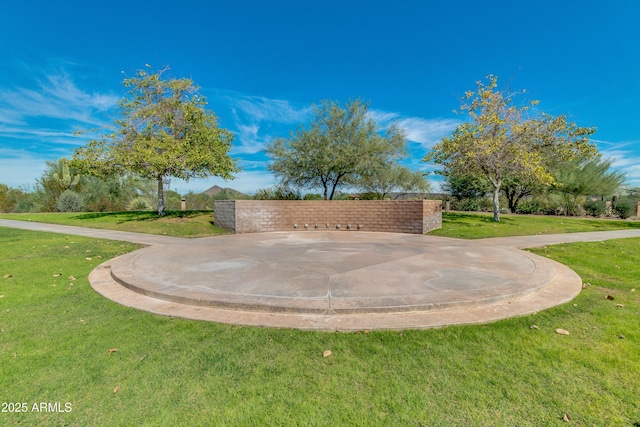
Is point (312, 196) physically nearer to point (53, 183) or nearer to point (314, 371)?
point (314, 371)

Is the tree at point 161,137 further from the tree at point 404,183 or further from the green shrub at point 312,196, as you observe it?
the tree at point 404,183

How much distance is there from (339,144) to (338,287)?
477 inches

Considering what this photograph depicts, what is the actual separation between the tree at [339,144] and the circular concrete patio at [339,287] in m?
9.53

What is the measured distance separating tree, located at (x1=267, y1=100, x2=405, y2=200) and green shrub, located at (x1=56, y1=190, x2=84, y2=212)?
49.6 feet

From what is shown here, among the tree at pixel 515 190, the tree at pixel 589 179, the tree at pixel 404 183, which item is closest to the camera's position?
the tree at pixel 589 179

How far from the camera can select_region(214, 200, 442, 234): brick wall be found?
10.1 metres

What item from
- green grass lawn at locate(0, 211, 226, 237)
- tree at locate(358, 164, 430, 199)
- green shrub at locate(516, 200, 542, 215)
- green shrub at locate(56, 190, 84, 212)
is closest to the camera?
green grass lawn at locate(0, 211, 226, 237)

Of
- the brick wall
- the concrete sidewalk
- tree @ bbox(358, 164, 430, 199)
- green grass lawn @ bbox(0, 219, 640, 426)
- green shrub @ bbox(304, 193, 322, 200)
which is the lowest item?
green grass lawn @ bbox(0, 219, 640, 426)

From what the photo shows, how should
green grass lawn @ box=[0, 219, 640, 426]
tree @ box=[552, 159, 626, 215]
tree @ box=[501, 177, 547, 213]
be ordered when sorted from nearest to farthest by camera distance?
green grass lawn @ box=[0, 219, 640, 426] < tree @ box=[552, 159, 626, 215] < tree @ box=[501, 177, 547, 213]

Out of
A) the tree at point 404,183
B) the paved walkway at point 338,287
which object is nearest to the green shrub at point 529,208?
the tree at point 404,183

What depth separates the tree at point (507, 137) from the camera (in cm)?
1185

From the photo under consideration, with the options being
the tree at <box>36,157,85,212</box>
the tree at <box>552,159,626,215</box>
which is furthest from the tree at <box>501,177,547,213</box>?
the tree at <box>36,157,85,212</box>

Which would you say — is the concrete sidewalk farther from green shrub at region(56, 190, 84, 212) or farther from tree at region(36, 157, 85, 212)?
tree at region(36, 157, 85, 212)

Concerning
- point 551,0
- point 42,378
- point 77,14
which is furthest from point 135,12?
point 551,0
